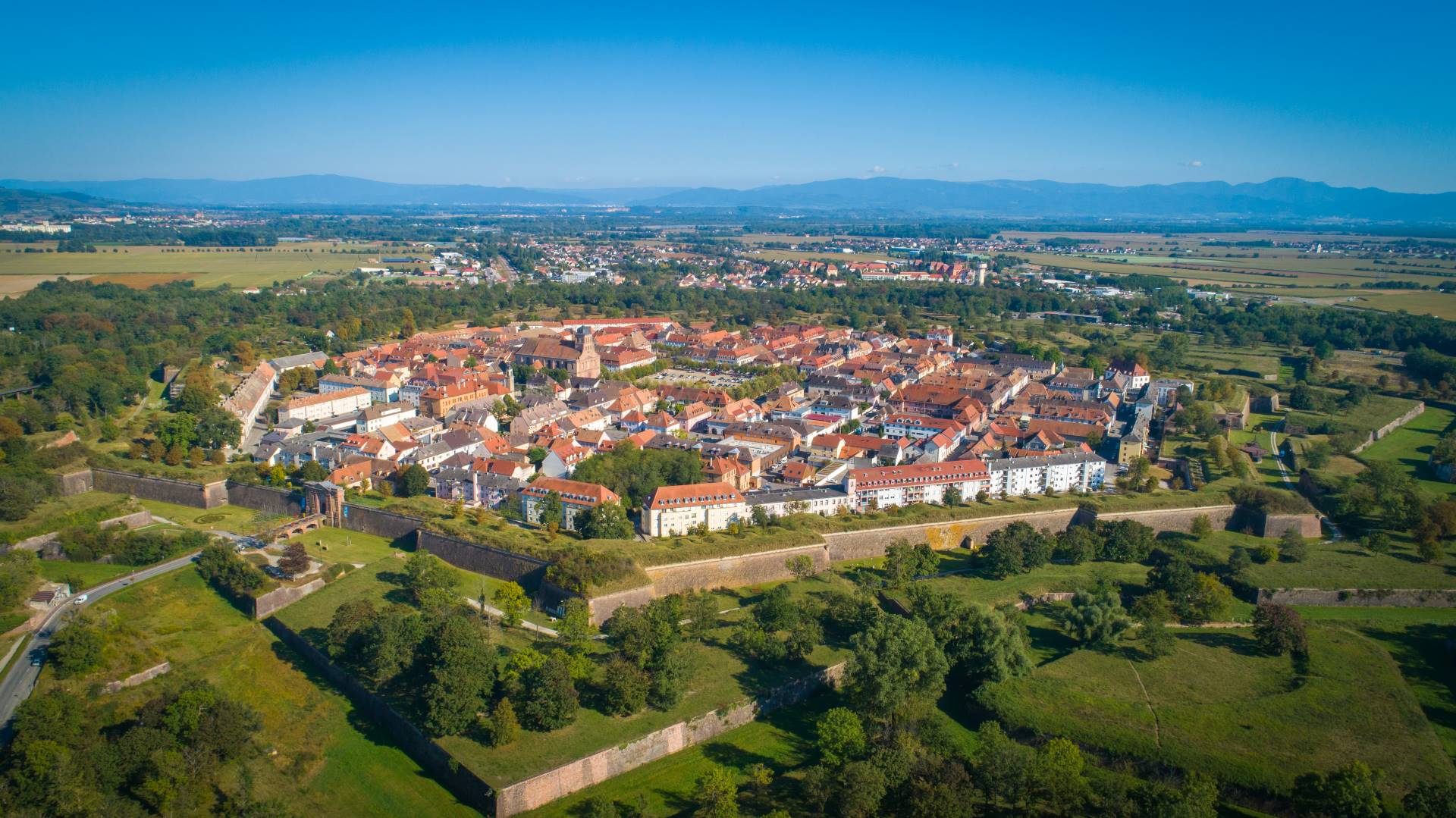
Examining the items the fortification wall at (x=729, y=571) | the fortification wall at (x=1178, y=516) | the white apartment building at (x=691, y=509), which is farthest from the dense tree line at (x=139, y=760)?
the fortification wall at (x=1178, y=516)

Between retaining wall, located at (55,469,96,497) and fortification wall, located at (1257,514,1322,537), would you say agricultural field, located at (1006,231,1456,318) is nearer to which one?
fortification wall, located at (1257,514,1322,537)

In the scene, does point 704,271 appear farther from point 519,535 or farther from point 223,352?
point 519,535

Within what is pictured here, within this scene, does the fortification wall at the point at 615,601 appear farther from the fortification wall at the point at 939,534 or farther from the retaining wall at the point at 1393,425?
the retaining wall at the point at 1393,425

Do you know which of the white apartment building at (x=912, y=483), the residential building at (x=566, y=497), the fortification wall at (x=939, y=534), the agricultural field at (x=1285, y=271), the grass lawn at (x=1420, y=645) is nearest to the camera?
the grass lawn at (x=1420, y=645)

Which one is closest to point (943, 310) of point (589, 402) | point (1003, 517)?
point (589, 402)

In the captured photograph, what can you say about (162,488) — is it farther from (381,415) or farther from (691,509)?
(691,509)

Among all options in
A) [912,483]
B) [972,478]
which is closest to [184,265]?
[912,483]
